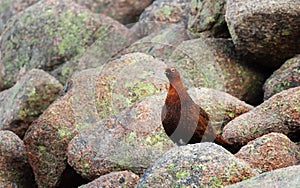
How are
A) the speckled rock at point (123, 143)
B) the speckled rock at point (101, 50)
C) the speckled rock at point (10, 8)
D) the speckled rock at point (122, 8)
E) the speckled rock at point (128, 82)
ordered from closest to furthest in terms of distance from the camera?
1. the speckled rock at point (123, 143)
2. the speckled rock at point (128, 82)
3. the speckled rock at point (101, 50)
4. the speckled rock at point (122, 8)
5. the speckled rock at point (10, 8)

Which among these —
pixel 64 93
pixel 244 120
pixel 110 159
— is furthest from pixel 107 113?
pixel 244 120

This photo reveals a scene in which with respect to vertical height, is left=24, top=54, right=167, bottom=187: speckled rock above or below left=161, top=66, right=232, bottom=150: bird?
below

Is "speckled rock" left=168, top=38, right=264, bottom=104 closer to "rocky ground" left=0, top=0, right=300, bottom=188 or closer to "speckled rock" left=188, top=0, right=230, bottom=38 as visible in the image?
"rocky ground" left=0, top=0, right=300, bottom=188

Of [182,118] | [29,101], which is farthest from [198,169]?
[29,101]

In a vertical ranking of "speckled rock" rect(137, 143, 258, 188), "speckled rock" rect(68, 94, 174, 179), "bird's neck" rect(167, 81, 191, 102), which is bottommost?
"speckled rock" rect(68, 94, 174, 179)

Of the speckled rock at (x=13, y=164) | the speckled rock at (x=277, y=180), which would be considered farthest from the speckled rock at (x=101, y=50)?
the speckled rock at (x=277, y=180)

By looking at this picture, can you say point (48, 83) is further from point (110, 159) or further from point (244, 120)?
point (244, 120)

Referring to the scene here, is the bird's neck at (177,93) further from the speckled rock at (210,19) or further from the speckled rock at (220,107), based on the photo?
the speckled rock at (210,19)

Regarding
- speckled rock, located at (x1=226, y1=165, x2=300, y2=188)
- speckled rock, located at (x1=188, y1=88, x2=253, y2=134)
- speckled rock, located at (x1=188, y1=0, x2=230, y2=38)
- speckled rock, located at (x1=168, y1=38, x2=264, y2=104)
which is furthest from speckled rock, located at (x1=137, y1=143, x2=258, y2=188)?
speckled rock, located at (x1=188, y1=0, x2=230, y2=38)
